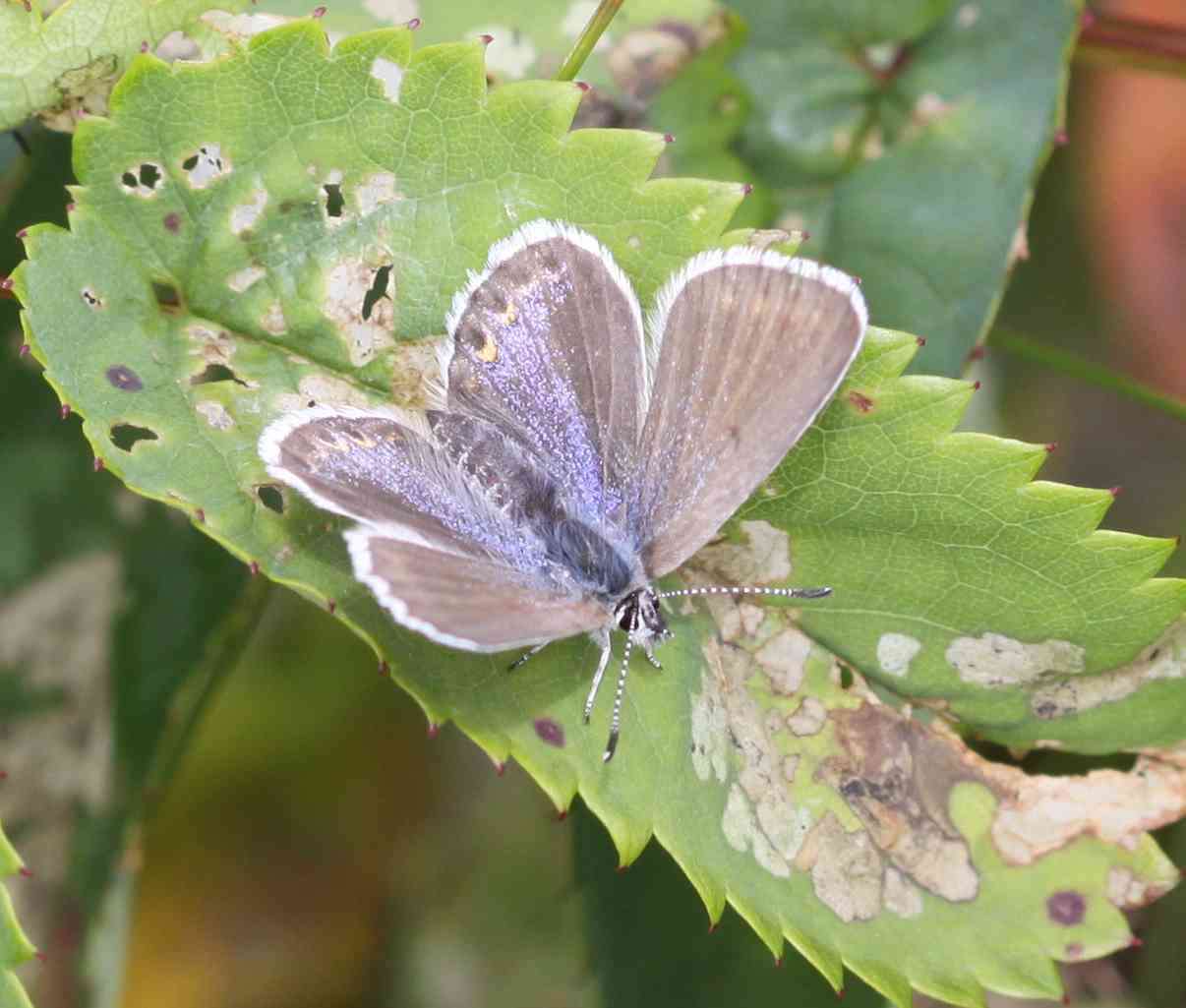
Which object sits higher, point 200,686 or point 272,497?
point 272,497

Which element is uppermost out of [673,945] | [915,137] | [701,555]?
[915,137]

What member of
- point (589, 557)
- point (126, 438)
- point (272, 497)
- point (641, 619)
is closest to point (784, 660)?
point (641, 619)

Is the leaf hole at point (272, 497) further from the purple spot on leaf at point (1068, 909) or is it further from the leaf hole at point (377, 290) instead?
the purple spot on leaf at point (1068, 909)

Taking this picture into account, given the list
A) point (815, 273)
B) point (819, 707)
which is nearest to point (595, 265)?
point (815, 273)

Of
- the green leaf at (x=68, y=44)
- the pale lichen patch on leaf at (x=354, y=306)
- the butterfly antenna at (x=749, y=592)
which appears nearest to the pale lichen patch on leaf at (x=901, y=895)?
the butterfly antenna at (x=749, y=592)

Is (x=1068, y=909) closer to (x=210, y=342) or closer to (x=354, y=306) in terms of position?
(x=354, y=306)

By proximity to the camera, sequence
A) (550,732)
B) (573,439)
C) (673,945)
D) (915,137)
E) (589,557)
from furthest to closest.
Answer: (915,137) < (673,945) < (573,439) < (589,557) < (550,732)

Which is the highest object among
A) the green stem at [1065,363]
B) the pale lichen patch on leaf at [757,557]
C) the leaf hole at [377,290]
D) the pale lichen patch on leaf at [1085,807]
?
the leaf hole at [377,290]
